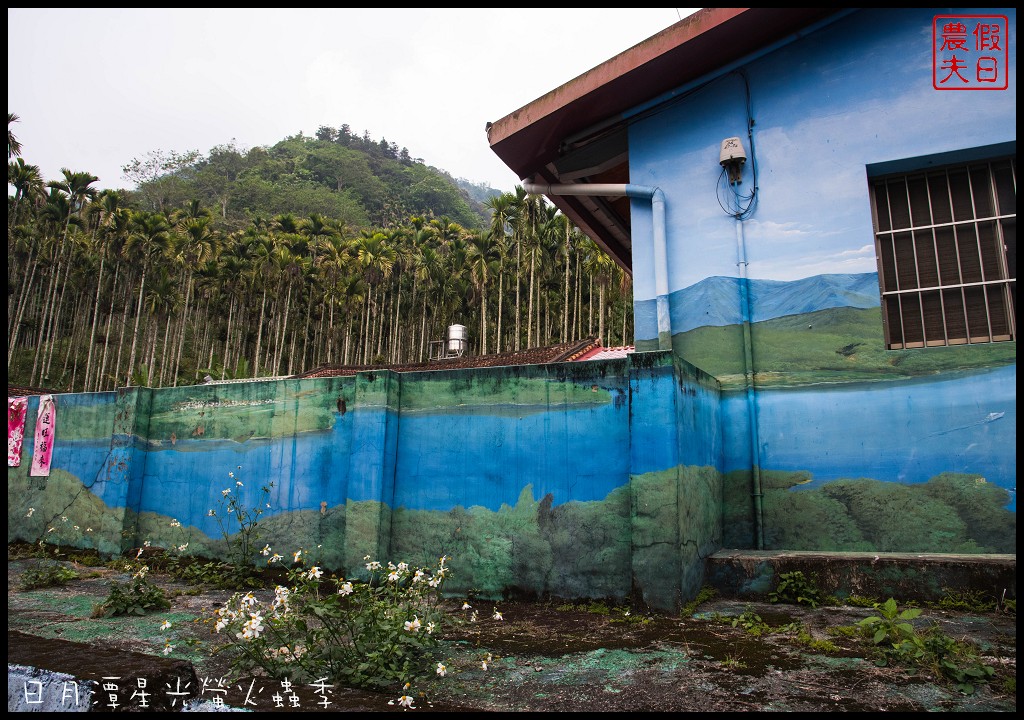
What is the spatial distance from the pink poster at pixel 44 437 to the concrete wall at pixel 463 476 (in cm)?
186

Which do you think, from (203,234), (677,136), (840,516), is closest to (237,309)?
(203,234)

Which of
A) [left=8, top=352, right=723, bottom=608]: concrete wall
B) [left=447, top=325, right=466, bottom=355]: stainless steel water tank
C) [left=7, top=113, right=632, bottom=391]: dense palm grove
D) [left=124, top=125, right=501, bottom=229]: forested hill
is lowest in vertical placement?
[left=8, top=352, right=723, bottom=608]: concrete wall

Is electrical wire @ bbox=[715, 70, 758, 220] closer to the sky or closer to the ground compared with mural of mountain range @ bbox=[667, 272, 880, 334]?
closer to the sky

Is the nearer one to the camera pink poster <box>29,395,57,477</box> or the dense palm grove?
pink poster <box>29,395,57,477</box>

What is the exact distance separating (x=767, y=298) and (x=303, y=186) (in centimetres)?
6083

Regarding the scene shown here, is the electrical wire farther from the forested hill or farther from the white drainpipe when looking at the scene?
the forested hill

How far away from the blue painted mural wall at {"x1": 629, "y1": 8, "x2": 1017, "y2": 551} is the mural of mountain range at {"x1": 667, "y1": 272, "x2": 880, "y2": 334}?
1 cm

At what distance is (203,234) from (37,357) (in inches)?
456

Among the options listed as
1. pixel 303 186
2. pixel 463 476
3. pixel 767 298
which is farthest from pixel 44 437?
pixel 303 186

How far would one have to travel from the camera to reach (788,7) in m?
6.46

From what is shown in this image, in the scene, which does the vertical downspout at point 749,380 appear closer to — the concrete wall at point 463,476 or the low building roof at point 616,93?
the concrete wall at point 463,476

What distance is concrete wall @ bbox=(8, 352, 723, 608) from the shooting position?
515 cm

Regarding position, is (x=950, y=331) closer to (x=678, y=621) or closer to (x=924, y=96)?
(x=924, y=96)

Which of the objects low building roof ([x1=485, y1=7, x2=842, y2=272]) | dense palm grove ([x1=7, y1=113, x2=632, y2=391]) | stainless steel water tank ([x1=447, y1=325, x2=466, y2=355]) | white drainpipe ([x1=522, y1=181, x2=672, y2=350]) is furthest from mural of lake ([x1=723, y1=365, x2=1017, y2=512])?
dense palm grove ([x1=7, y1=113, x2=632, y2=391])
